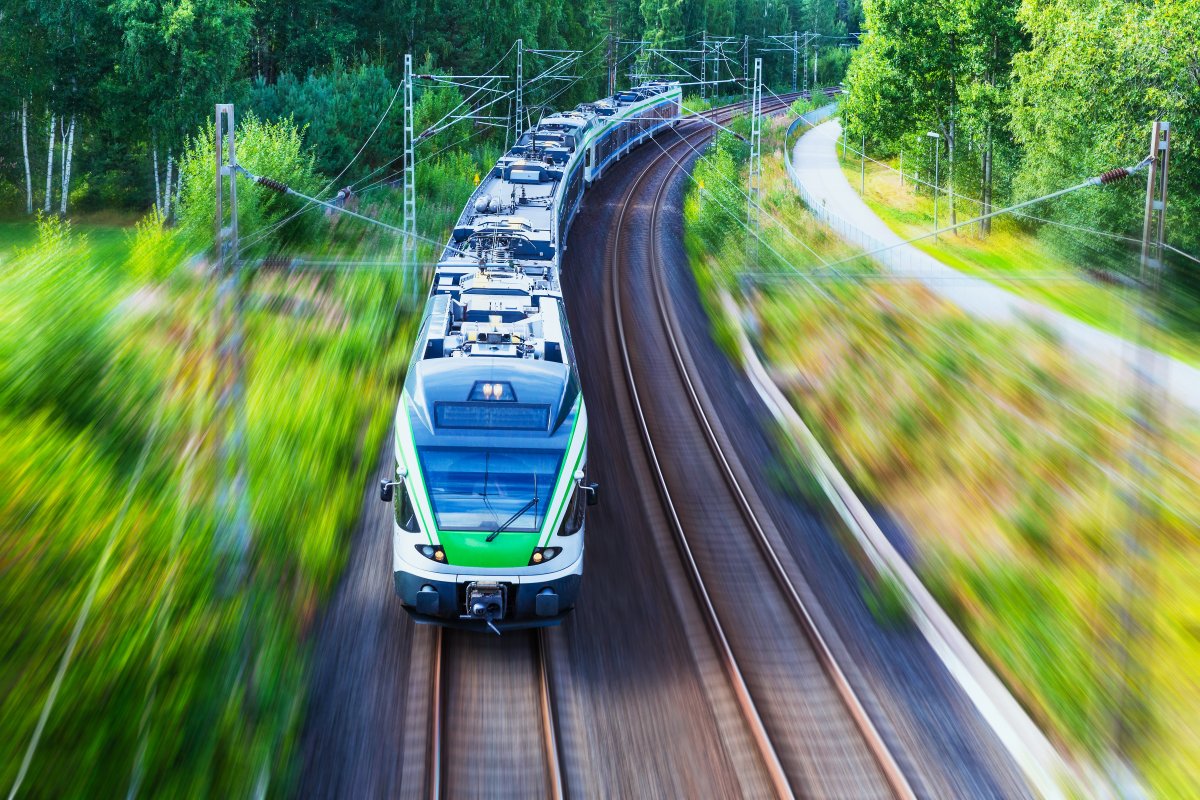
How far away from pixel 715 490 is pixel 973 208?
29.4m

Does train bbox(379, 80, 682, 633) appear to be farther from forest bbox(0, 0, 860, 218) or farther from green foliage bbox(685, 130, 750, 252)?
forest bbox(0, 0, 860, 218)

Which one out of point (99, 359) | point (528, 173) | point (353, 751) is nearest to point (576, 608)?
point (353, 751)

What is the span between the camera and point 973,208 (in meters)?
44.6

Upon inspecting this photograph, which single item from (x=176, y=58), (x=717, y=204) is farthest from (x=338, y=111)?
(x=717, y=204)

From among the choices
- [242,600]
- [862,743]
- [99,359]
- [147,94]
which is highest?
[147,94]

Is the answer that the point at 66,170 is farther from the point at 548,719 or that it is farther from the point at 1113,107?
the point at 548,719

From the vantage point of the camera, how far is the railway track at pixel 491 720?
1182cm

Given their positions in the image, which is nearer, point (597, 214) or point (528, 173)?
point (528, 173)

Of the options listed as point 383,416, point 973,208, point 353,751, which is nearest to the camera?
point 353,751

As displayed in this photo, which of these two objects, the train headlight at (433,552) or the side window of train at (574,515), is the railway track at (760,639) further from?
the train headlight at (433,552)

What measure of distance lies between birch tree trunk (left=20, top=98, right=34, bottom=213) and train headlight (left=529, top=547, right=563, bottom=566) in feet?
124

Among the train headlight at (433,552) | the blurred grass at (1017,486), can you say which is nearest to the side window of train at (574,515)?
the train headlight at (433,552)

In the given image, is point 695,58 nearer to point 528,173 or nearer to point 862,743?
point 528,173

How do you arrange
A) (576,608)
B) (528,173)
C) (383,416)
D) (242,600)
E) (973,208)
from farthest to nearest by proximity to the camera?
(973,208), (528,173), (383,416), (576,608), (242,600)
